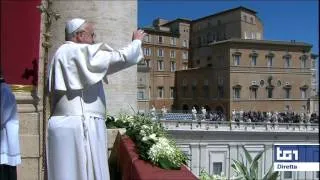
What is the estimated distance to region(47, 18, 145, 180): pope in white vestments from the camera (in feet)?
9.62

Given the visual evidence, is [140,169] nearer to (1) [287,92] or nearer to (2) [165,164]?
(2) [165,164]

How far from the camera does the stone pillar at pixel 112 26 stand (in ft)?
25.2

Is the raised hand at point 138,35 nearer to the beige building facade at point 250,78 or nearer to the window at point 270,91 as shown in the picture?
the beige building facade at point 250,78

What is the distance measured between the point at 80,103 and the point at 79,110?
0.12ft

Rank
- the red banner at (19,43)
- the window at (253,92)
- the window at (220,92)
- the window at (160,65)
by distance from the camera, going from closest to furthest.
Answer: the red banner at (19,43) < the window at (220,92) < the window at (253,92) < the window at (160,65)

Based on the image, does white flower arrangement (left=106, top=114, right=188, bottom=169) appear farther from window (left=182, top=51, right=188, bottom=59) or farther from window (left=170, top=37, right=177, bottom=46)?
window (left=182, top=51, right=188, bottom=59)

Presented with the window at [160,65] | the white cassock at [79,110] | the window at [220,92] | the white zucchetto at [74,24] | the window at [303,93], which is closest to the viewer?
the white cassock at [79,110]

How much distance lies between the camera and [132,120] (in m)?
5.05

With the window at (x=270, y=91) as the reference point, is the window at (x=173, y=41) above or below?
above

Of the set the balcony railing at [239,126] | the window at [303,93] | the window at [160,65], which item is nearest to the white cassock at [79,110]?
the balcony railing at [239,126]

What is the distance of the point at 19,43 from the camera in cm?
581

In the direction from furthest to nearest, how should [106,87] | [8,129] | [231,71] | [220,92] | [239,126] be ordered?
1. [220,92]
2. [231,71]
3. [239,126]
4. [106,87]
5. [8,129]

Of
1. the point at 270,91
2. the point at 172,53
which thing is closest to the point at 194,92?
the point at 172,53

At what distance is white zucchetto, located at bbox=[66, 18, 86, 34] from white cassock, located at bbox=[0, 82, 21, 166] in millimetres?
1074
